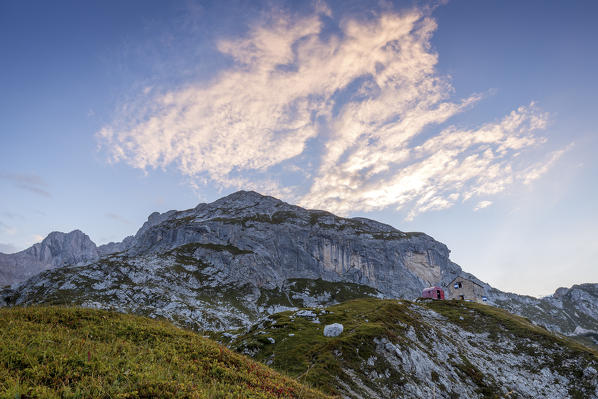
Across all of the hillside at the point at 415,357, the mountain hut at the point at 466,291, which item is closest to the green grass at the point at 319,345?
the hillside at the point at 415,357

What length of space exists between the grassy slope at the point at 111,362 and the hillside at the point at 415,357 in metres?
10.7

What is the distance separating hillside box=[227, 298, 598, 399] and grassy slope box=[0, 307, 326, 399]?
10.7m

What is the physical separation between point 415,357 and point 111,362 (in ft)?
112

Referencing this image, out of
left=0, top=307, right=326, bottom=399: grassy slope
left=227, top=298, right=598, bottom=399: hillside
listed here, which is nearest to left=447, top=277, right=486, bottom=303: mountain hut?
left=227, top=298, right=598, bottom=399: hillside

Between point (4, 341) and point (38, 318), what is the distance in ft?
17.4

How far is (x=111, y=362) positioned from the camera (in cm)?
1062

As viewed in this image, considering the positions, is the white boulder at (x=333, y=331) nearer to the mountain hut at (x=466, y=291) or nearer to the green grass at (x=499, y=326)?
the green grass at (x=499, y=326)

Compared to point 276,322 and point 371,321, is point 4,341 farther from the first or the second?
point 371,321

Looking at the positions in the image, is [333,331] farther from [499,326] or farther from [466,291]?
[466,291]

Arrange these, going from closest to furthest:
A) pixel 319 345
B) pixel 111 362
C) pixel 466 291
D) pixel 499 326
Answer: pixel 111 362 → pixel 319 345 → pixel 499 326 → pixel 466 291

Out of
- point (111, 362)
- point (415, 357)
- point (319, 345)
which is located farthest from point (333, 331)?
point (111, 362)

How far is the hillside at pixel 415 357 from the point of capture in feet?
91.5

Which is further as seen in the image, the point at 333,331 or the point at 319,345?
the point at 333,331

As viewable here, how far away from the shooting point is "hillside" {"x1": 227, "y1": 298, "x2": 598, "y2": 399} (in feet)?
91.5
